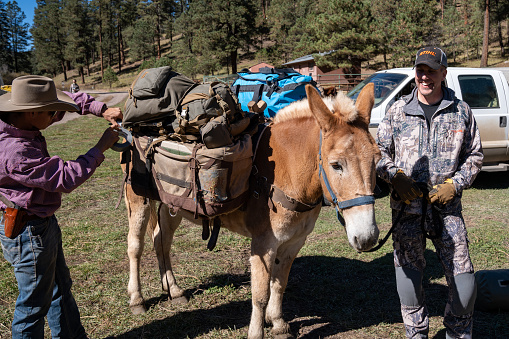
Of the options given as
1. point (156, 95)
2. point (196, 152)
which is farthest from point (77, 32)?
point (196, 152)

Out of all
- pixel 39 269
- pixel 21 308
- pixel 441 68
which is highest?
pixel 441 68

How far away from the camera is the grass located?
11.6 ft

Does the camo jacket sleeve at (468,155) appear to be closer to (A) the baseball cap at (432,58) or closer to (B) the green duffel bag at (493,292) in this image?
(A) the baseball cap at (432,58)

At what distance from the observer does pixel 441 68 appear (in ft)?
8.80

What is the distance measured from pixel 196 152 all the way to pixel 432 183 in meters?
1.85

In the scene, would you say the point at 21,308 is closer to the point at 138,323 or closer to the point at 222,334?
the point at 138,323

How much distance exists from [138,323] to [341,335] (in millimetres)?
2006

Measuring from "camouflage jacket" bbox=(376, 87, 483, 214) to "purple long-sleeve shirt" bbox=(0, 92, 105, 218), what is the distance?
221 centimetres

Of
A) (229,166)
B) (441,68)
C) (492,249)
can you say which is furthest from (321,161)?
(492,249)

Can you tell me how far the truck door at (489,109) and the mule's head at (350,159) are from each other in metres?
6.69

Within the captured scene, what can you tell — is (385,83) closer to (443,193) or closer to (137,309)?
(443,193)

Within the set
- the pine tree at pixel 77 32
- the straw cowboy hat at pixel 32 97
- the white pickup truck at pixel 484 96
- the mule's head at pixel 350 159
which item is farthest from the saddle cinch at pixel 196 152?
the pine tree at pixel 77 32

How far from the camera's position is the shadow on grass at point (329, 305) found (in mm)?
3514

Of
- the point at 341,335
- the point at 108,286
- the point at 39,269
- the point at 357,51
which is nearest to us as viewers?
the point at 39,269
